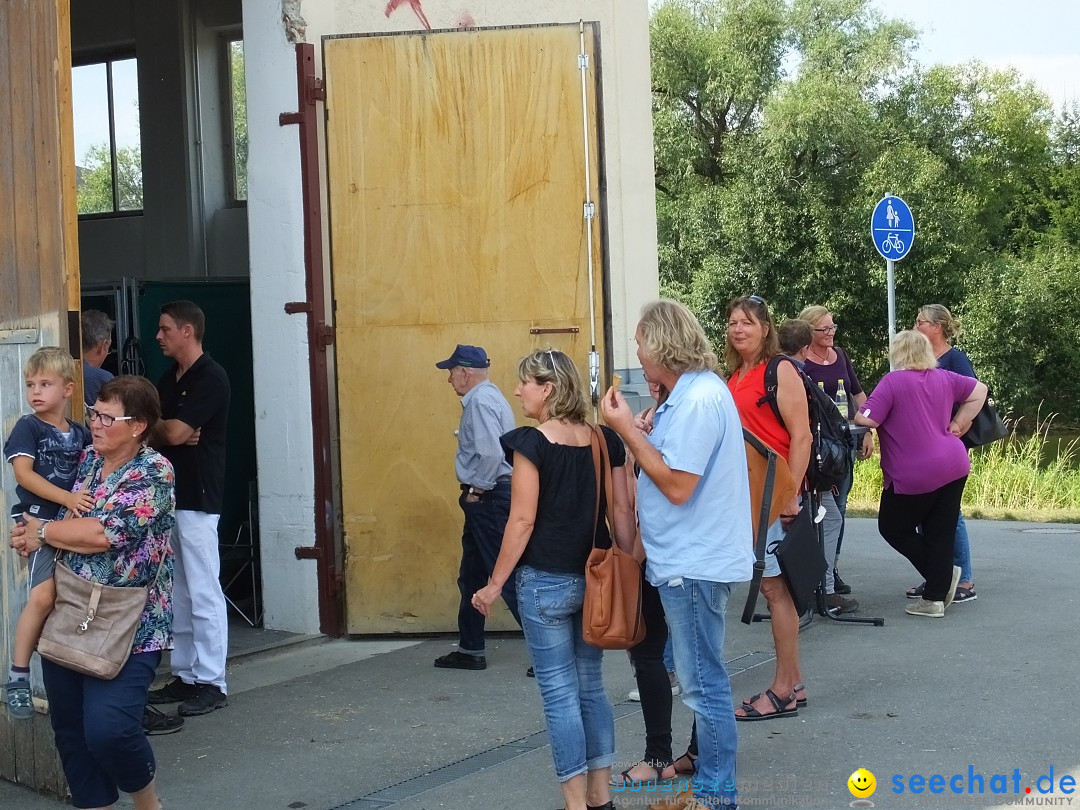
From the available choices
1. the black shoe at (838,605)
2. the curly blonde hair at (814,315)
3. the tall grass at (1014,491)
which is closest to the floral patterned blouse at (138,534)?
the black shoe at (838,605)

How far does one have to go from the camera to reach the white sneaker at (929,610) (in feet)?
26.5

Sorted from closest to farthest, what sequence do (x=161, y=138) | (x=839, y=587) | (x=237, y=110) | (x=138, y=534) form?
(x=138, y=534), (x=839, y=587), (x=161, y=138), (x=237, y=110)

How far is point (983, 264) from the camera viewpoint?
26188 millimetres

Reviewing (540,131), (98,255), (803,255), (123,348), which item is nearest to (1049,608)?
(540,131)

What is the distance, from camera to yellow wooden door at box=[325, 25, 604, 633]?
778 centimetres

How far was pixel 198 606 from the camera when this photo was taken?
6.45m

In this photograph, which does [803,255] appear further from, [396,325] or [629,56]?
[396,325]

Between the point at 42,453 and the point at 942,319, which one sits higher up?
the point at 942,319

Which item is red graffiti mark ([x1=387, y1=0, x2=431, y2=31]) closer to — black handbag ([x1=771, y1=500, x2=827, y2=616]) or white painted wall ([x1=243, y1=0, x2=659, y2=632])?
white painted wall ([x1=243, y1=0, x2=659, y2=632])

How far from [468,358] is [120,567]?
2.91 meters

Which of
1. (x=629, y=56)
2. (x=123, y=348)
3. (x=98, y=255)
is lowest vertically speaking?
(x=123, y=348)

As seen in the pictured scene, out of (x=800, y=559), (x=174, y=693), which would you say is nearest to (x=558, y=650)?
(x=800, y=559)

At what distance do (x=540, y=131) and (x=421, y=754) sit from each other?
12.8ft

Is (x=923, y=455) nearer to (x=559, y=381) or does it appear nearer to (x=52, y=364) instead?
(x=559, y=381)
